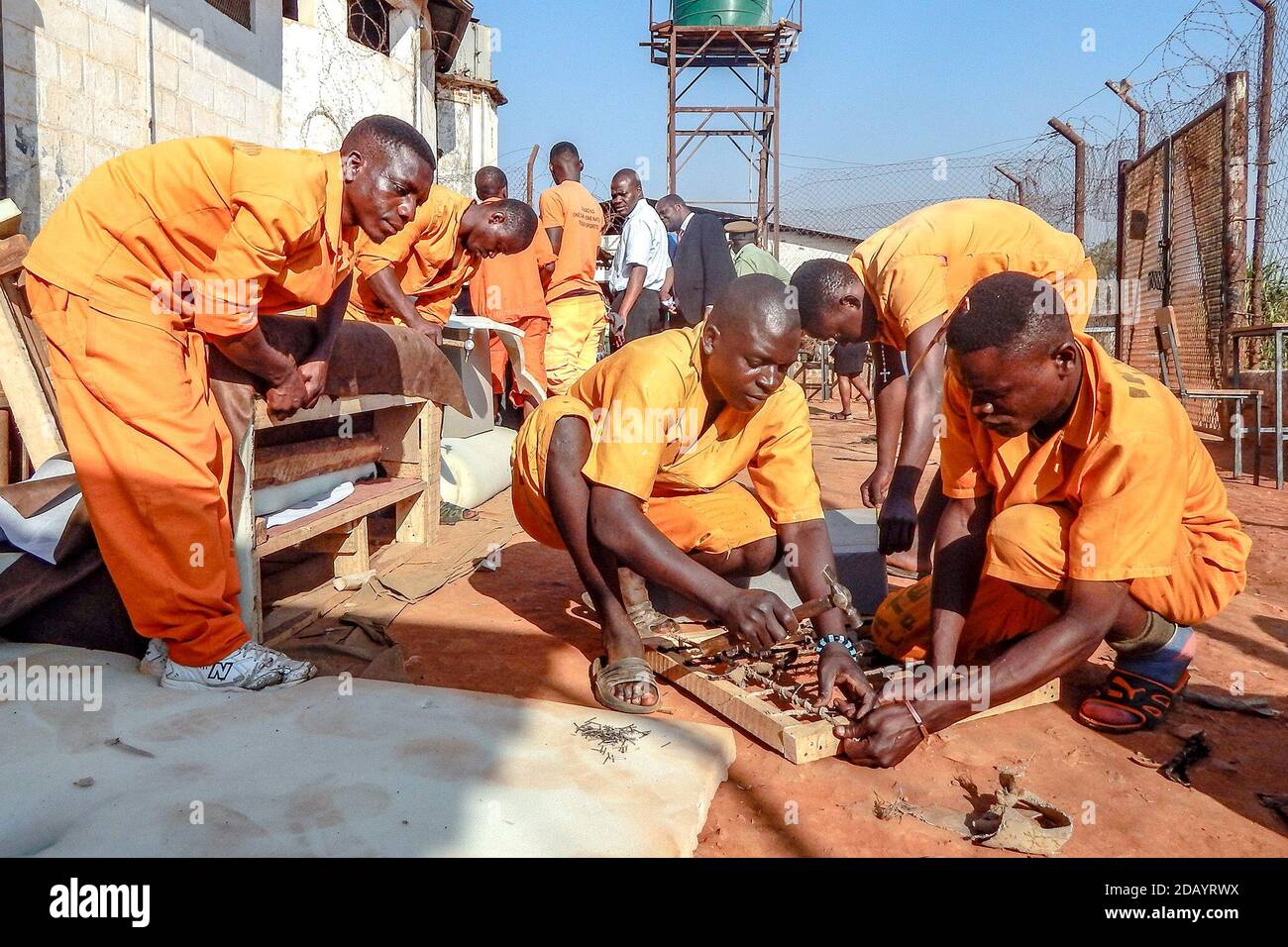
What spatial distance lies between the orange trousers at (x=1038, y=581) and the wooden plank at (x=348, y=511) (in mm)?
2079

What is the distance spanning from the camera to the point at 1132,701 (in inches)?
99.6

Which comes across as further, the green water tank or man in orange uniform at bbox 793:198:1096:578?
the green water tank

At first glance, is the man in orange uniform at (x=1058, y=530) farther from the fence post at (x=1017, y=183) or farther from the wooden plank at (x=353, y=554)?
the fence post at (x=1017, y=183)

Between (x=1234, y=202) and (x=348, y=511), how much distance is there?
7179 millimetres

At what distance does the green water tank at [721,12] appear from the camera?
571 inches

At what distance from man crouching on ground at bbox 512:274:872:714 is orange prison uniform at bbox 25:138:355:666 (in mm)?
962

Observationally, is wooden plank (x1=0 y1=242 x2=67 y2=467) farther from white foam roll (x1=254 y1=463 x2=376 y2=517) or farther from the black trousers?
the black trousers

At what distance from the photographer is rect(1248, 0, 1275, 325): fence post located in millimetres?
6809

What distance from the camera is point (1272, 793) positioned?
216 centimetres

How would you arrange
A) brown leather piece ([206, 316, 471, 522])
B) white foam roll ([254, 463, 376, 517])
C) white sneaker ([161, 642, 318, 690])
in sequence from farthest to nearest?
white foam roll ([254, 463, 376, 517])
brown leather piece ([206, 316, 471, 522])
white sneaker ([161, 642, 318, 690])

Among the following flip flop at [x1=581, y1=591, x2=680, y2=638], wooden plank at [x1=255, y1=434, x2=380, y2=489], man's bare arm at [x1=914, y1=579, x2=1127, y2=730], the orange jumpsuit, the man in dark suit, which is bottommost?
flip flop at [x1=581, y1=591, x2=680, y2=638]

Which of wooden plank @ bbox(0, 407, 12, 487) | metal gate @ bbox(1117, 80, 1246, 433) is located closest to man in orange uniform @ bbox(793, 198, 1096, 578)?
wooden plank @ bbox(0, 407, 12, 487)

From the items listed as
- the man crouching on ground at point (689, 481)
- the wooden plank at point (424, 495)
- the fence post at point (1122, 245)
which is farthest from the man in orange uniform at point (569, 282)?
the fence post at point (1122, 245)
